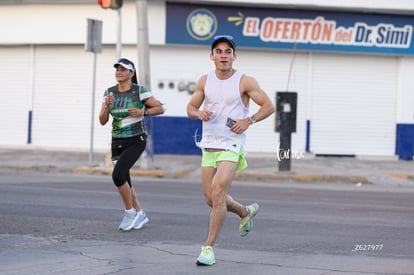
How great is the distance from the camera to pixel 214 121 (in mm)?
→ 7227

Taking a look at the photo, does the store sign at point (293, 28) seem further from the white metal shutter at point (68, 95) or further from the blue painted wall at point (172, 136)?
the white metal shutter at point (68, 95)

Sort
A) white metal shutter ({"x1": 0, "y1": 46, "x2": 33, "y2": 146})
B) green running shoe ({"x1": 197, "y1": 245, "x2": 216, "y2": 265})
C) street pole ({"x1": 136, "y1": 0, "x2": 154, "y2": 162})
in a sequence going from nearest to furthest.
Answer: green running shoe ({"x1": 197, "y1": 245, "x2": 216, "y2": 265}) → street pole ({"x1": 136, "y1": 0, "x2": 154, "y2": 162}) → white metal shutter ({"x1": 0, "y1": 46, "x2": 33, "y2": 146})

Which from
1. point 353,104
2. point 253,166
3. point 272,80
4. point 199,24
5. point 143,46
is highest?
point 199,24

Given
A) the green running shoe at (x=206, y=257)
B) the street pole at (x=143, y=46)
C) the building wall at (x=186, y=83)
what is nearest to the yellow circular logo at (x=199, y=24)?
the building wall at (x=186, y=83)

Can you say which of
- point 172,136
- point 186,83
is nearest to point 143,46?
point 186,83

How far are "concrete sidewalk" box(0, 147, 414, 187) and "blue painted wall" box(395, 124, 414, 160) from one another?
536mm

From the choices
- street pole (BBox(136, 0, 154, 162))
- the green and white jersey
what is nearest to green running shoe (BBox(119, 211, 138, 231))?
the green and white jersey

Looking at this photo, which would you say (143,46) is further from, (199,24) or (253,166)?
(199,24)

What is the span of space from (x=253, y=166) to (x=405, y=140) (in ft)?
19.9

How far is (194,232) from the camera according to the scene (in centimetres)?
907

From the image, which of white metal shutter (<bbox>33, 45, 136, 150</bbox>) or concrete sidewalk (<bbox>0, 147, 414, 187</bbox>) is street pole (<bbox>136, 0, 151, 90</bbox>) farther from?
white metal shutter (<bbox>33, 45, 136, 150</bbox>)

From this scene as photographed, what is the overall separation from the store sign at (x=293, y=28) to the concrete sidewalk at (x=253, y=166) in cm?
336

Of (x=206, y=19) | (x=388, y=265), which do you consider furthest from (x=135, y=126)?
(x=206, y=19)

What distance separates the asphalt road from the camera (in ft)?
23.0
